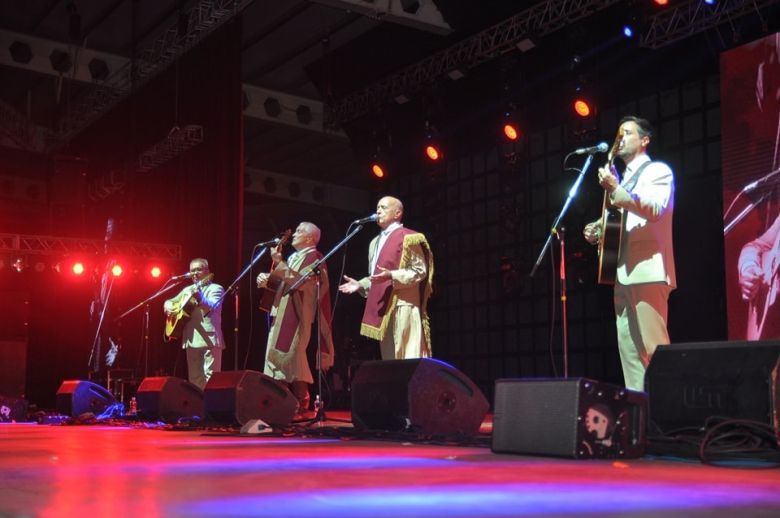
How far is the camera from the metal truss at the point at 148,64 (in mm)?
10625

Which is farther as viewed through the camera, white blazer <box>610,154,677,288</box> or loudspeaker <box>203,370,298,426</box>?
Answer: loudspeaker <box>203,370,298,426</box>

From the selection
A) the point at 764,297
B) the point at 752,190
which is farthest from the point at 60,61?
the point at 764,297

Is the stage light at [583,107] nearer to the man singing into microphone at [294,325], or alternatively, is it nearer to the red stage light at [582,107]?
the red stage light at [582,107]

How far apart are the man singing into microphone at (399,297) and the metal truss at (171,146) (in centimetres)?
664

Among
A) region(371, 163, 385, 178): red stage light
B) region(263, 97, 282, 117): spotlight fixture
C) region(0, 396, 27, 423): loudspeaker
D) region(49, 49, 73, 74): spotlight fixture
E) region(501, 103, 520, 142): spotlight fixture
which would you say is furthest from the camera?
region(263, 97, 282, 117): spotlight fixture

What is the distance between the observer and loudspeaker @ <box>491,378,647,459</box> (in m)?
3.23

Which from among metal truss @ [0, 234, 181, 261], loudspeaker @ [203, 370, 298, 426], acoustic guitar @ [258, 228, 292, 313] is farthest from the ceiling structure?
loudspeaker @ [203, 370, 298, 426]

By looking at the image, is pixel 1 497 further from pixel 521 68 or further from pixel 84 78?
pixel 84 78

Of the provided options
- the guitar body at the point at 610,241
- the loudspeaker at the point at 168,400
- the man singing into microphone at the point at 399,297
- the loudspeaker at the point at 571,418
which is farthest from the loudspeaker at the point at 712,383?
the loudspeaker at the point at 168,400

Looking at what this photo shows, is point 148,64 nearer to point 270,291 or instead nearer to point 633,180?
point 270,291

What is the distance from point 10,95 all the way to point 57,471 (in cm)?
1279

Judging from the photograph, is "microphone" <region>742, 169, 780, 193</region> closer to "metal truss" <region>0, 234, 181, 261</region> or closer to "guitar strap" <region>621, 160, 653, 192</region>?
"guitar strap" <region>621, 160, 653, 192</region>

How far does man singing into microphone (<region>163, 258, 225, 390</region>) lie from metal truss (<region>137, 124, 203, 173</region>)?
3.85m

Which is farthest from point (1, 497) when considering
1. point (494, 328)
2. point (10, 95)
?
point (10, 95)
